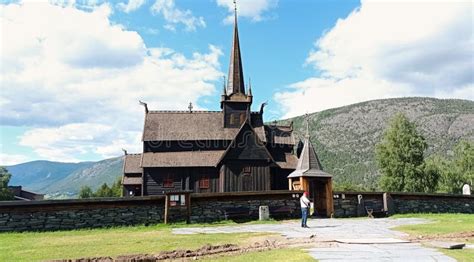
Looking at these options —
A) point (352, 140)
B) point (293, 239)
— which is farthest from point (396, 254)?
point (352, 140)

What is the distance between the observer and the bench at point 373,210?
25.2m

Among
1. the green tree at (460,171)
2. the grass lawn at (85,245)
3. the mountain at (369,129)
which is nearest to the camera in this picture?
the grass lawn at (85,245)

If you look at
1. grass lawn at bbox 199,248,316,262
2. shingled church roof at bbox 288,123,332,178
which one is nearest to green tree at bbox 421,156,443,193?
shingled church roof at bbox 288,123,332,178

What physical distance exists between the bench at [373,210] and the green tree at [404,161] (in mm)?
25980

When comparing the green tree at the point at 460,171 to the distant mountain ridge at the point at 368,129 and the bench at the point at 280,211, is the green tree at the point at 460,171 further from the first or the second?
the distant mountain ridge at the point at 368,129

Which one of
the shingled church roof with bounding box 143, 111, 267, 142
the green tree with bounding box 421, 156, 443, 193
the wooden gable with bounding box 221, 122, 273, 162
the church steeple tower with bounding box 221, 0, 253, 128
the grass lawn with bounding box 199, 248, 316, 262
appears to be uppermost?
the church steeple tower with bounding box 221, 0, 253, 128

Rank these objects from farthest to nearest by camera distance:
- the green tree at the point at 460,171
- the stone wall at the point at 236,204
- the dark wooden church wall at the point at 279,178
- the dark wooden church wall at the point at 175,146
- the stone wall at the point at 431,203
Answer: the green tree at the point at 460,171
the dark wooden church wall at the point at 175,146
the dark wooden church wall at the point at 279,178
the stone wall at the point at 431,203
the stone wall at the point at 236,204

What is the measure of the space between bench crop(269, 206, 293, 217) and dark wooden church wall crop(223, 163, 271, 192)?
43.3ft

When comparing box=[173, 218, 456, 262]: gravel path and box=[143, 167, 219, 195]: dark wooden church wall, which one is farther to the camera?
box=[143, 167, 219, 195]: dark wooden church wall

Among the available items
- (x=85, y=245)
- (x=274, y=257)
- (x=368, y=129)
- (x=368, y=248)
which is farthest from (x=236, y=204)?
(x=368, y=129)

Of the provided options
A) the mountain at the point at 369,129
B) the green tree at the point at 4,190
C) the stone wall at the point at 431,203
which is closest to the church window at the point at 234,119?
the stone wall at the point at 431,203

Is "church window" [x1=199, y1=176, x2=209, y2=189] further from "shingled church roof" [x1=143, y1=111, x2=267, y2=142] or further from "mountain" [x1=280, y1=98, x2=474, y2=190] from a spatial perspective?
"mountain" [x1=280, y1=98, x2=474, y2=190]

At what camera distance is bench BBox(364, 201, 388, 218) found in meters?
25.2

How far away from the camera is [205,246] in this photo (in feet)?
40.9
